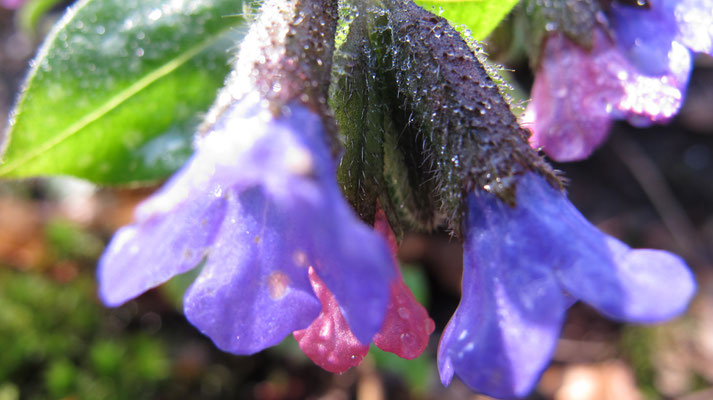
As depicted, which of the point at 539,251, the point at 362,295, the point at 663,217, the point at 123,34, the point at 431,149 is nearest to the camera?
the point at 362,295

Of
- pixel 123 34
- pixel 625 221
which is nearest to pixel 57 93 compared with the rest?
pixel 123 34

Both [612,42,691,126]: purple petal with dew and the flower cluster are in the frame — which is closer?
the flower cluster

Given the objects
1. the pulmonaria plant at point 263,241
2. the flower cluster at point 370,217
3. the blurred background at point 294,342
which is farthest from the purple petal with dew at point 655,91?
the blurred background at point 294,342

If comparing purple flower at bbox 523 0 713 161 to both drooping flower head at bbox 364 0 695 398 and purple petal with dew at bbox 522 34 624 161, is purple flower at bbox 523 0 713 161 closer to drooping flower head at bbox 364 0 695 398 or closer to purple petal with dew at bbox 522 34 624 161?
purple petal with dew at bbox 522 34 624 161

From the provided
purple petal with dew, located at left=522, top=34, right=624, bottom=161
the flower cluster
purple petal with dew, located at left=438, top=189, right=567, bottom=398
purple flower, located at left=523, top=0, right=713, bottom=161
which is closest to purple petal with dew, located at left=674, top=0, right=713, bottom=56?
purple flower, located at left=523, top=0, right=713, bottom=161

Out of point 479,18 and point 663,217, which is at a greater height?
point 479,18

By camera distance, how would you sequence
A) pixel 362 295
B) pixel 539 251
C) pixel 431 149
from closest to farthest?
pixel 362 295
pixel 539 251
pixel 431 149

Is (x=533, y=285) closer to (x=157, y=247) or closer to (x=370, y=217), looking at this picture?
(x=370, y=217)

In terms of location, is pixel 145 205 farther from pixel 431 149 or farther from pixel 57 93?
pixel 57 93
